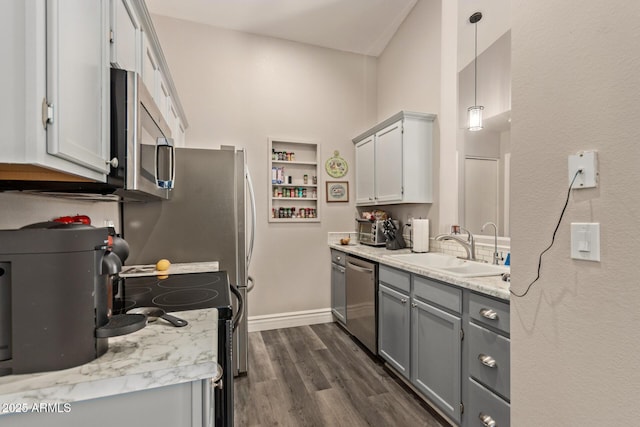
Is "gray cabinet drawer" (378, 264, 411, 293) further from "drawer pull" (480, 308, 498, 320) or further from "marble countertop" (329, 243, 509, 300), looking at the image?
"drawer pull" (480, 308, 498, 320)

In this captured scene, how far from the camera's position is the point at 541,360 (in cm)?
101

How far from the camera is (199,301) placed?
4.29ft

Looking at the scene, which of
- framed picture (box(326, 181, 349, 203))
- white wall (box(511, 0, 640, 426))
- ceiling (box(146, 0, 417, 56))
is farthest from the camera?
framed picture (box(326, 181, 349, 203))

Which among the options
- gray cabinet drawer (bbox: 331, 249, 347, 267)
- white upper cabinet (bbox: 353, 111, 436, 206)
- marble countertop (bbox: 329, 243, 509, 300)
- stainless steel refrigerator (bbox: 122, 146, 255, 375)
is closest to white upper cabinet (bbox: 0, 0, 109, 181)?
stainless steel refrigerator (bbox: 122, 146, 255, 375)

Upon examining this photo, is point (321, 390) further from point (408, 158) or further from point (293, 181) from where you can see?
point (293, 181)

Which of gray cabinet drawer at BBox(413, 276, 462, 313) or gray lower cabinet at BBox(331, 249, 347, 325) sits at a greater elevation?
gray cabinet drawer at BBox(413, 276, 462, 313)

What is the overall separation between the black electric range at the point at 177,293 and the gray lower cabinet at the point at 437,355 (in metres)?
1.21

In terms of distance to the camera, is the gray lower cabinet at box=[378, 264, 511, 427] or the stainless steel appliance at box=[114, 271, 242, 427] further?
the gray lower cabinet at box=[378, 264, 511, 427]

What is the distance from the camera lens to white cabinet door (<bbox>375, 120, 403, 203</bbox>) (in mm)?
2834

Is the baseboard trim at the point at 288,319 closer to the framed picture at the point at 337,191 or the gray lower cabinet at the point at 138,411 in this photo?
the framed picture at the point at 337,191

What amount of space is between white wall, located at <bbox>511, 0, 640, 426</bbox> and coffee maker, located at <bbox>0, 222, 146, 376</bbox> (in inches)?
51.8

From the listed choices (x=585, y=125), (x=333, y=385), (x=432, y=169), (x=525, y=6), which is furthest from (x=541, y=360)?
(x=432, y=169)

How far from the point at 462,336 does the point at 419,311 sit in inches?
15.5

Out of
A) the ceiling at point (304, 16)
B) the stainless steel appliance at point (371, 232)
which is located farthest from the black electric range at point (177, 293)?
the ceiling at point (304, 16)
